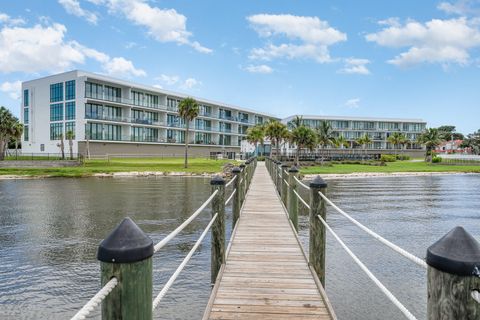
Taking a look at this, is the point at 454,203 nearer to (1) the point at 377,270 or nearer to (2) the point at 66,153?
(1) the point at 377,270

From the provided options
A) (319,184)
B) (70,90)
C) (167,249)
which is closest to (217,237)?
(319,184)

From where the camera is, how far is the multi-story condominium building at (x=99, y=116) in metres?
58.0

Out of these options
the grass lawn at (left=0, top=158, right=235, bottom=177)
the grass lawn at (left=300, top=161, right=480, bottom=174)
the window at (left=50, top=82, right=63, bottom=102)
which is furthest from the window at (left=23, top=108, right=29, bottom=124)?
the grass lawn at (left=300, top=161, right=480, bottom=174)

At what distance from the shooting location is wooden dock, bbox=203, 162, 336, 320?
4730 mm

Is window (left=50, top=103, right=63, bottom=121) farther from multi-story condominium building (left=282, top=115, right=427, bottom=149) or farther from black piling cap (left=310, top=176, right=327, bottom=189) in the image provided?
black piling cap (left=310, top=176, right=327, bottom=189)

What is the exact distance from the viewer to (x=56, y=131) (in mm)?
61156

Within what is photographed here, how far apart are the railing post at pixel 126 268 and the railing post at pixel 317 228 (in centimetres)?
407

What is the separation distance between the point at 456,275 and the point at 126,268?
5.41ft

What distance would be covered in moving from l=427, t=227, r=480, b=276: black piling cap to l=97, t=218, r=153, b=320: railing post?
149 centimetres

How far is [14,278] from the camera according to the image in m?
10.1

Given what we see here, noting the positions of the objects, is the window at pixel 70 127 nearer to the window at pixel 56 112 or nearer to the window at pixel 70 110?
the window at pixel 70 110

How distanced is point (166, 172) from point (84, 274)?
1517 inches

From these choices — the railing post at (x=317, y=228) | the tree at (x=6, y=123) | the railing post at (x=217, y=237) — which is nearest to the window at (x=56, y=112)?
the tree at (x=6, y=123)

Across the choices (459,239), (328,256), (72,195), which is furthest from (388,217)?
(72,195)
